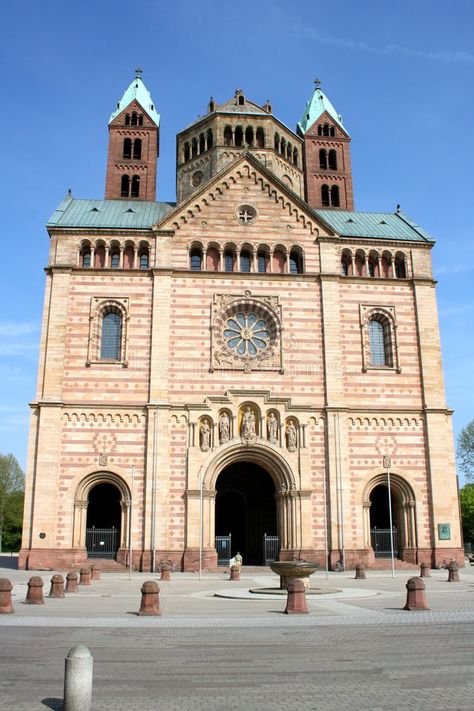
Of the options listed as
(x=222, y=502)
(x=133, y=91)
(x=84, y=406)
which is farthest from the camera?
(x=133, y=91)

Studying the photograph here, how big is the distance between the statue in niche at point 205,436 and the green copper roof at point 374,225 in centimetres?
1544

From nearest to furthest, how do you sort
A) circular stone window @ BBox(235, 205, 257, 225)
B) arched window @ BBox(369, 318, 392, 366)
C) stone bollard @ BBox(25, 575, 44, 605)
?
stone bollard @ BBox(25, 575, 44, 605) < arched window @ BBox(369, 318, 392, 366) < circular stone window @ BBox(235, 205, 257, 225)

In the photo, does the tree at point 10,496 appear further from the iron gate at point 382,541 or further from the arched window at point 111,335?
the iron gate at point 382,541

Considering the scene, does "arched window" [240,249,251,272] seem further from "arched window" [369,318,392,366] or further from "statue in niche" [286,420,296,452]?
"statue in niche" [286,420,296,452]

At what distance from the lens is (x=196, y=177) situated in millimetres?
51969

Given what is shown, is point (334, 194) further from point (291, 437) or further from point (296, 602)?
point (296, 602)

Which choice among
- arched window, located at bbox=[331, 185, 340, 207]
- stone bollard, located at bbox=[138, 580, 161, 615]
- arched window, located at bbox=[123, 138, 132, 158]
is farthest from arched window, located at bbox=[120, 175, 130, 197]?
stone bollard, located at bbox=[138, 580, 161, 615]

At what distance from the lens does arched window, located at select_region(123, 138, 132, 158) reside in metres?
55.1

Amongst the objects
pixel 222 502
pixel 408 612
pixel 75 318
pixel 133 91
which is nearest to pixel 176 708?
pixel 408 612

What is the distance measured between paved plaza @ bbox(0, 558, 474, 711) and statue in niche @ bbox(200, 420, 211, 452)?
16130 millimetres

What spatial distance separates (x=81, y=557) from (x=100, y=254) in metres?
18.2

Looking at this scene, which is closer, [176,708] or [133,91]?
[176,708]

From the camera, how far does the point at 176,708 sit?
8828 mm

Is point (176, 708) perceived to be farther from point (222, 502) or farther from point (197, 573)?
point (222, 502)
